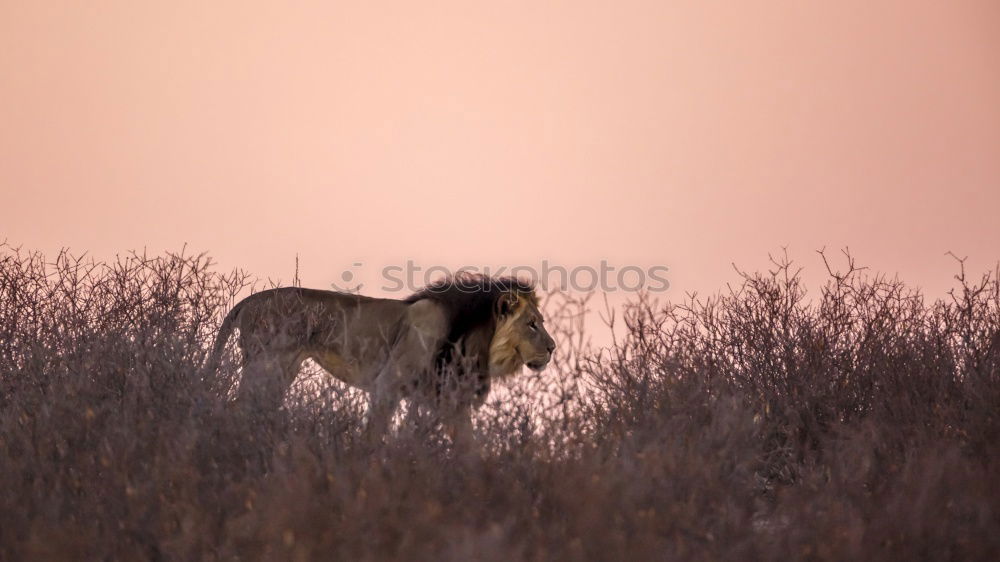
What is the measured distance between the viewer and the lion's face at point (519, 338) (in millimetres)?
10953

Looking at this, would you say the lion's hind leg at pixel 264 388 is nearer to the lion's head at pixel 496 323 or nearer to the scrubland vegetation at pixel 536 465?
the scrubland vegetation at pixel 536 465

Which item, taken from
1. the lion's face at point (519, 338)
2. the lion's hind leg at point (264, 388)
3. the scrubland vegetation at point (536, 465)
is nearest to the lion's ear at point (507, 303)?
the lion's face at point (519, 338)

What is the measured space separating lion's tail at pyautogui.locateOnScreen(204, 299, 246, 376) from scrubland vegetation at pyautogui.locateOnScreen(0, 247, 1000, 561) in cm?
13

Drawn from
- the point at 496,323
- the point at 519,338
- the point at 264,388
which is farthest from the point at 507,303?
the point at 264,388

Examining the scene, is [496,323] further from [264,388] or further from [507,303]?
[264,388]

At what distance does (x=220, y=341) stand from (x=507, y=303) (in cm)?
276

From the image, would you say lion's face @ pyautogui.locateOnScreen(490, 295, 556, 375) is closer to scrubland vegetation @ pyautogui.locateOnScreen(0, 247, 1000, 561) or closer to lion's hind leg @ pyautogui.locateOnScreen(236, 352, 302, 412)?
scrubland vegetation @ pyautogui.locateOnScreen(0, 247, 1000, 561)

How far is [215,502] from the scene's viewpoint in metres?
6.27

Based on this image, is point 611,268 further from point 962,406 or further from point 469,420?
point 469,420

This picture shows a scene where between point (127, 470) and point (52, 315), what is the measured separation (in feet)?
17.3

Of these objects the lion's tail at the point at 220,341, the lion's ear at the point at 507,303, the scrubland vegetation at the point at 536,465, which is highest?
the lion's ear at the point at 507,303

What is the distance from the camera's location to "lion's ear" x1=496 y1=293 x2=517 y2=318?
1088 cm

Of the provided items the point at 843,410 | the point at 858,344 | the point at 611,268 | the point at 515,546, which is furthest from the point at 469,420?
the point at 611,268

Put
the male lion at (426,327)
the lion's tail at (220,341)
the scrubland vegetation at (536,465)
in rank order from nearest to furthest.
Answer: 1. the scrubland vegetation at (536,465)
2. the lion's tail at (220,341)
3. the male lion at (426,327)
